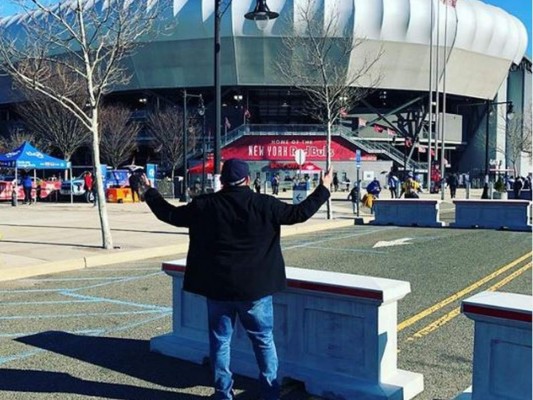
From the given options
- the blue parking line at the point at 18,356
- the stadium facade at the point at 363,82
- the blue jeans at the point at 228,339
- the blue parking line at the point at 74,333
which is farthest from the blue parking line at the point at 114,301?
the stadium facade at the point at 363,82

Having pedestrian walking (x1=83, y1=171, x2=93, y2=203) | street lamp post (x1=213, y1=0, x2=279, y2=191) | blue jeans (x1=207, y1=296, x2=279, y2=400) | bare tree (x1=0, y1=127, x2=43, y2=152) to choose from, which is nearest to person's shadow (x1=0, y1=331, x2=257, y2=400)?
blue jeans (x1=207, y1=296, x2=279, y2=400)

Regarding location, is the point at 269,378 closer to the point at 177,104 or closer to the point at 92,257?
the point at 92,257

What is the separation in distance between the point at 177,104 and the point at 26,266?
55.7 meters

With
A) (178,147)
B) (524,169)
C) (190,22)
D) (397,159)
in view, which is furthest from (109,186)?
(524,169)

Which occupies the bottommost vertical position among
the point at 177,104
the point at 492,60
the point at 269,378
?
the point at 269,378

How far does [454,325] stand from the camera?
6.57 meters

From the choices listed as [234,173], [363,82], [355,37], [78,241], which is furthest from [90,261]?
[363,82]

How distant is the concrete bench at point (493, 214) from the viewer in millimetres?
17812

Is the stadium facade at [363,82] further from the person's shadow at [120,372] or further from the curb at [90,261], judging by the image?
the person's shadow at [120,372]

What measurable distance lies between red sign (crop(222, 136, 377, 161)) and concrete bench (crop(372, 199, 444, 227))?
135 ft

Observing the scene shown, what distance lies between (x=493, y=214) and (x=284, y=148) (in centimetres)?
4425

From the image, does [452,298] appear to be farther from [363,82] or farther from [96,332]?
[363,82]

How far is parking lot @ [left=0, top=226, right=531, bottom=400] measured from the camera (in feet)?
15.8

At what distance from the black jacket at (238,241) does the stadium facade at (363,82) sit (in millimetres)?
48676
